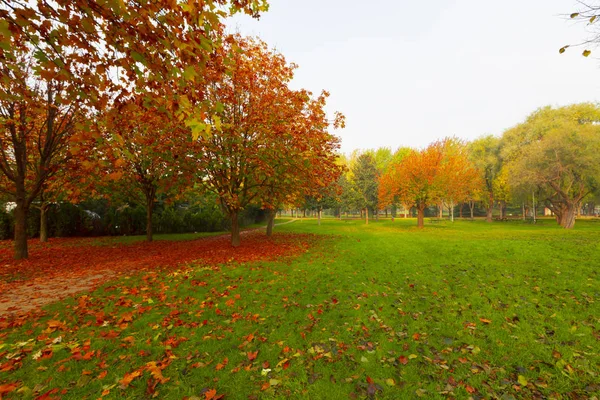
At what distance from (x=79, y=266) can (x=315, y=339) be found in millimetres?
10611

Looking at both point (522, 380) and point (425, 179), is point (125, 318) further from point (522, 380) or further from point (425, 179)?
point (425, 179)

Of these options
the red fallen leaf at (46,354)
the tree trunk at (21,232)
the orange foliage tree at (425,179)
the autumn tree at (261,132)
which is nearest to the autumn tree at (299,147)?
the autumn tree at (261,132)

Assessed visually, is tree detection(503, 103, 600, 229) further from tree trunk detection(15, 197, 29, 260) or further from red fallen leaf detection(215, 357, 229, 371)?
tree trunk detection(15, 197, 29, 260)

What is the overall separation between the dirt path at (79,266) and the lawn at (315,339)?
1007 millimetres

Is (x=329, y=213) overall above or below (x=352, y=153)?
below

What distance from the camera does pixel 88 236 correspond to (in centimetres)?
2053

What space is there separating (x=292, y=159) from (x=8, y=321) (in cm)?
905

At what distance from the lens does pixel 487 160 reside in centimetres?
3819

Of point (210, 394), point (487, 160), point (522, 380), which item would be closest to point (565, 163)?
point (487, 160)

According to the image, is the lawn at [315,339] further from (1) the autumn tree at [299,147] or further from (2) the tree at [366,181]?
(2) the tree at [366,181]

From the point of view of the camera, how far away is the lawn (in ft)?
11.3

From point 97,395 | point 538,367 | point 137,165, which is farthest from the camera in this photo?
point 137,165

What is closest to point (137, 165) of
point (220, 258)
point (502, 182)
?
point (220, 258)

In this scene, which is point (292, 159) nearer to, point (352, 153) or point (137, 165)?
point (137, 165)
